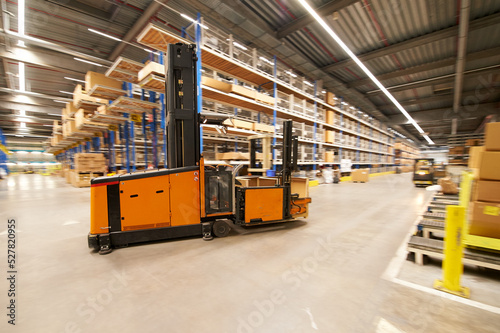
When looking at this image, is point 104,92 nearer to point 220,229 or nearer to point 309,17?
point 220,229

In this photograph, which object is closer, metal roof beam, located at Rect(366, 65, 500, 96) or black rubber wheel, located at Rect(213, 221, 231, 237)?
black rubber wheel, located at Rect(213, 221, 231, 237)

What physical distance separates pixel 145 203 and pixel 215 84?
4735 mm

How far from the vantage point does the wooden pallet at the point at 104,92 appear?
683cm

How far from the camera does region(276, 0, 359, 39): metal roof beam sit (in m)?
6.35

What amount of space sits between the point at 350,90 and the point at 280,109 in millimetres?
8124

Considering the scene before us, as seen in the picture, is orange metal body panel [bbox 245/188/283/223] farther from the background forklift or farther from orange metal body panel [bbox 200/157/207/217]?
the background forklift

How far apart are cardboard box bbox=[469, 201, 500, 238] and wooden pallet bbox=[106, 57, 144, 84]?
8452 millimetres

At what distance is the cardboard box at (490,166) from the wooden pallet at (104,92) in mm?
9275

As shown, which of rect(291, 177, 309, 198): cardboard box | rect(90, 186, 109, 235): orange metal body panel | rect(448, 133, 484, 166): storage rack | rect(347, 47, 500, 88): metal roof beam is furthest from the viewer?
rect(448, 133, 484, 166): storage rack

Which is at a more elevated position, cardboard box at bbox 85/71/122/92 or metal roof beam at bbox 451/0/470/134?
metal roof beam at bbox 451/0/470/134

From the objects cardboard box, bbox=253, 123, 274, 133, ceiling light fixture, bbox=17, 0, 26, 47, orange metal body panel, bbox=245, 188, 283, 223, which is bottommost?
orange metal body panel, bbox=245, 188, 283, 223

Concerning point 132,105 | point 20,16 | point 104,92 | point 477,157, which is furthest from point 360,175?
point 20,16

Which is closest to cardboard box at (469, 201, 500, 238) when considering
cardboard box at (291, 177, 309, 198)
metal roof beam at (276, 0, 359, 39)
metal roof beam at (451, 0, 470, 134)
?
cardboard box at (291, 177, 309, 198)

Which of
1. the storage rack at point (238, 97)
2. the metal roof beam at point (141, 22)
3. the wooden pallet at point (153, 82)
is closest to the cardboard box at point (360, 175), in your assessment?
the storage rack at point (238, 97)
